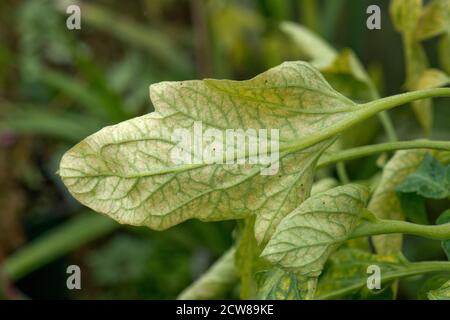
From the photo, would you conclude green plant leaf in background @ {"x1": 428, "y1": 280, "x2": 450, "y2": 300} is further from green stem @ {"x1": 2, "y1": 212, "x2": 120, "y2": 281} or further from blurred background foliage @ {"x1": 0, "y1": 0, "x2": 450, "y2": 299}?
green stem @ {"x1": 2, "y1": 212, "x2": 120, "y2": 281}

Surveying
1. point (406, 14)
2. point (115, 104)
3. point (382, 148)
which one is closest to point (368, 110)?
point (382, 148)

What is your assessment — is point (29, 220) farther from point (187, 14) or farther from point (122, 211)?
point (122, 211)

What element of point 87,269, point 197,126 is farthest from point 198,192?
point 87,269

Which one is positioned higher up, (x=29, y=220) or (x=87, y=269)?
(x=29, y=220)

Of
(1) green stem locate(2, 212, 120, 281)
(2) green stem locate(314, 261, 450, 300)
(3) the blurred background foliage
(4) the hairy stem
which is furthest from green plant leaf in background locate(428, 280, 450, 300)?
(1) green stem locate(2, 212, 120, 281)

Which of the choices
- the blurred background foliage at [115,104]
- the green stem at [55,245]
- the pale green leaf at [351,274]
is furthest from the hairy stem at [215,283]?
the green stem at [55,245]

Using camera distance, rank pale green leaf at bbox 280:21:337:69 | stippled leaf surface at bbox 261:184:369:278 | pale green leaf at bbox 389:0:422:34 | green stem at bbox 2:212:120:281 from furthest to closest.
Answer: green stem at bbox 2:212:120:281 → pale green leaf at bbox 280:21:337:69 → pale green leaf at bbox 389:0:422:34 → stippled leaf surface at bbox 261:184:369:278
